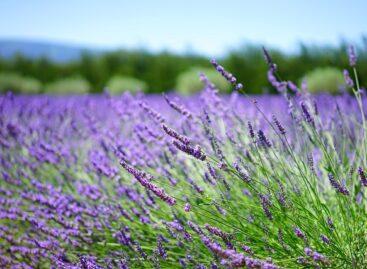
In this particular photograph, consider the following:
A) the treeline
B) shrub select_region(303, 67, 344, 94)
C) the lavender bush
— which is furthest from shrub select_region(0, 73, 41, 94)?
the lavender bush

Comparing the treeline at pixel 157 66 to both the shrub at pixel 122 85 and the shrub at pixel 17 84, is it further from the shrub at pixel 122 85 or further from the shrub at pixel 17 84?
the shrub at pixel 17 84

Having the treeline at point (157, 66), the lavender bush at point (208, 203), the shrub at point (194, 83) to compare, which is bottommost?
the lavender bush at point (208, 203)

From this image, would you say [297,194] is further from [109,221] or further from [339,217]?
[109,221]

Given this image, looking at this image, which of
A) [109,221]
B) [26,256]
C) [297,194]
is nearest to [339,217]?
[297,194]

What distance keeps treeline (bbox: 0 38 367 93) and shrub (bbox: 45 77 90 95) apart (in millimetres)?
578

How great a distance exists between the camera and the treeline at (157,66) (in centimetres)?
1044

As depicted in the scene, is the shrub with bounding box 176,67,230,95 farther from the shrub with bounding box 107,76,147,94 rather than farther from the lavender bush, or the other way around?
the lavender bush

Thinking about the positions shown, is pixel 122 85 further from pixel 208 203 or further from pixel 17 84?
pixel 208 203

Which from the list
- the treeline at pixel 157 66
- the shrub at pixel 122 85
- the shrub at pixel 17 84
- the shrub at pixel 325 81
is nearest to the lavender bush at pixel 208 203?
the shrub at pixel 325 81

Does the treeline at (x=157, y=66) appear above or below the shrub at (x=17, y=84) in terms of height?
above

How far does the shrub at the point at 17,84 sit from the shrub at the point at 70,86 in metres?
0.51

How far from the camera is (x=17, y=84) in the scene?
13.4 meters

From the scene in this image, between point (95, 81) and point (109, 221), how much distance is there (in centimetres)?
1264

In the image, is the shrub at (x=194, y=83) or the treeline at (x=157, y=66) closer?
the treeline at (x=157, y=66)
